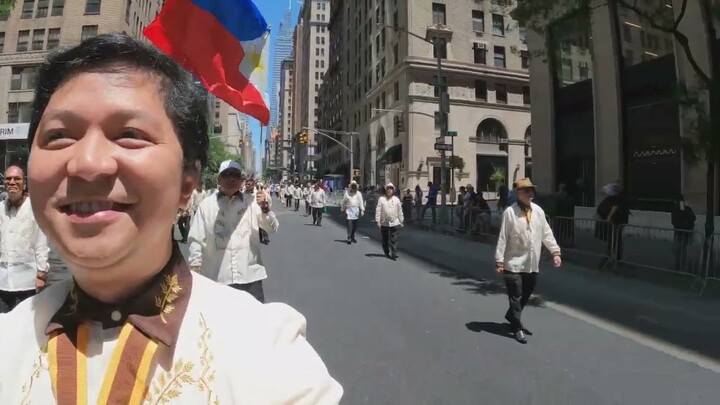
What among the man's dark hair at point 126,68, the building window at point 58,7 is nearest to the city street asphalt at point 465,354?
the man's dark hair at point 126,68

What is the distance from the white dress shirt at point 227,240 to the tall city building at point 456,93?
32.7 metres

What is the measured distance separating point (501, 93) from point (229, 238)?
41.3 meters

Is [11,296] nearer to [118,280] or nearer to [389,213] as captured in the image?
[118,280]

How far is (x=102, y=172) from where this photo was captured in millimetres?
982

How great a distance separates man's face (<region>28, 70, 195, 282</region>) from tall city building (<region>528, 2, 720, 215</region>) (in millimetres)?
11509

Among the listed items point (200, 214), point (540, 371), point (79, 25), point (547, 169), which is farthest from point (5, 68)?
point (540, 371)

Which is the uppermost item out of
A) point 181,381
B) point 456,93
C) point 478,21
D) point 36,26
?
point 478,21

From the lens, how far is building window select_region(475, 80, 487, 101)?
135ft

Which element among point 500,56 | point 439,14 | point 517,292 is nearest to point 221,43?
point 517,292

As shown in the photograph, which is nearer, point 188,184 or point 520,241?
point 188,184

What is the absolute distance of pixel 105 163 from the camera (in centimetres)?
99

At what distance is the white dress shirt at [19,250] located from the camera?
433cm

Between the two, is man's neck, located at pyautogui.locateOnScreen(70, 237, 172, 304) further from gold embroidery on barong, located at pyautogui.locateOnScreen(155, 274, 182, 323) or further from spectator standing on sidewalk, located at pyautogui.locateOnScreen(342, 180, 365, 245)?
spectator standing on sidewalk, located at pyautogui.locateOnScreen(342, 180, 365, 245)

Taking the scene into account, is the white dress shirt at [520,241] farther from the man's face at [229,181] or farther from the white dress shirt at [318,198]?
the white dress shirt at [318,198]
